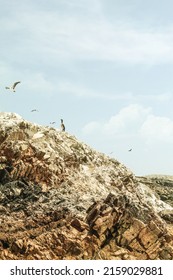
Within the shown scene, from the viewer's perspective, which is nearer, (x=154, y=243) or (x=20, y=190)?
(x=154, y=243)

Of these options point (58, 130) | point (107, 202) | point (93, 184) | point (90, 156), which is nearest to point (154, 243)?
point (107, 202)

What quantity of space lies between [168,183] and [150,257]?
42820 millimetres

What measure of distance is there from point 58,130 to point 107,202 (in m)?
16.0

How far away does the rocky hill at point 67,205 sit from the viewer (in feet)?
90.7

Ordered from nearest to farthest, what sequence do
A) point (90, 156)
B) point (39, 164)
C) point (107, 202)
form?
point (107, 202) → point (39, 164) → point (90, 156)

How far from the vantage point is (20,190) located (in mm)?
34906

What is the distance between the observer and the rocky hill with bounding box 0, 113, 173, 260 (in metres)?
27.6

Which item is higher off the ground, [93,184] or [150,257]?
[93,184]

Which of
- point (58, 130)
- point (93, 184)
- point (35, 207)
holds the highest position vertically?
→ point (58, 130)

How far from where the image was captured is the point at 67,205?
31844mm

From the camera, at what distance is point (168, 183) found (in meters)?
69.7

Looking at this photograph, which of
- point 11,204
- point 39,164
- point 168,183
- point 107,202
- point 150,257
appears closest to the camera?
point 150,257
